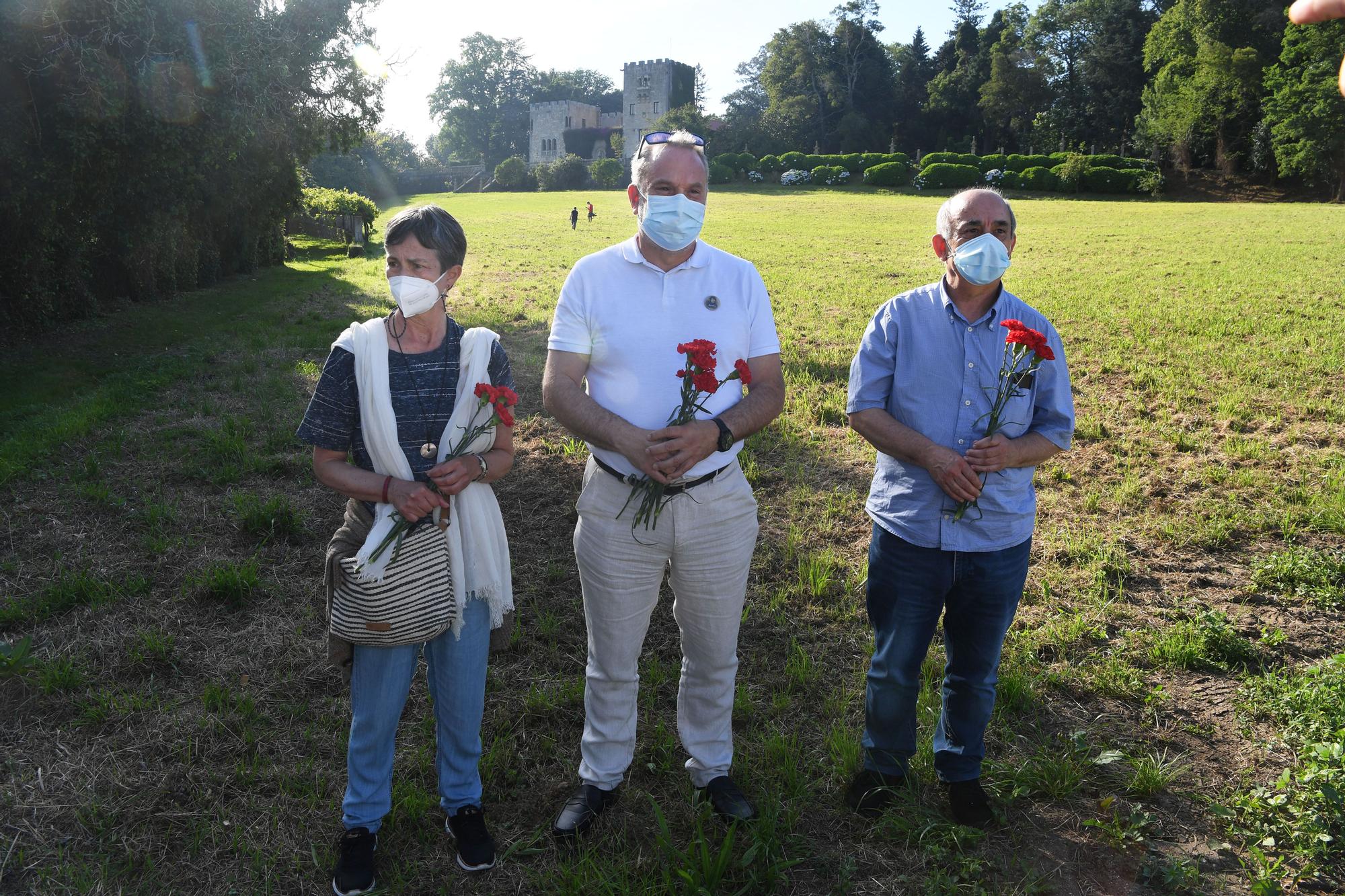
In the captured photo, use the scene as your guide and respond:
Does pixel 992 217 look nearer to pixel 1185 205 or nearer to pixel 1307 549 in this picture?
pixel 1307 549

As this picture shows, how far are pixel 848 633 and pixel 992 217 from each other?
2.38 m

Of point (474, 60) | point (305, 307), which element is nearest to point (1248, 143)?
point (305, 307)

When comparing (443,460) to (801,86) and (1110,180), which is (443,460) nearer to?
(1110,180)

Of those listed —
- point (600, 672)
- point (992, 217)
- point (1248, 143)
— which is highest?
point (1248, 143)

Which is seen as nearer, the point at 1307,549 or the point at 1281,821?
the point at 1281,821

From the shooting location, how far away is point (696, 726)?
3.15 meters

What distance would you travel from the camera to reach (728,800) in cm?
311

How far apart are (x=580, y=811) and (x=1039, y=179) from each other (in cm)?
5238

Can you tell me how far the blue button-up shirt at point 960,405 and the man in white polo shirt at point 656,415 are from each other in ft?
1.52

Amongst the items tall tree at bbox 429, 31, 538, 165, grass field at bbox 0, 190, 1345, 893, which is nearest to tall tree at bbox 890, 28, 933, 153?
tall tree at bbox 429, 31, 538, 165

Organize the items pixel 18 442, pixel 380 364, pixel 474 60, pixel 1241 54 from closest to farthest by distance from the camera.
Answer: pixel 380 364
pixel 18 442
pixel 1241 54
pixel 474 60

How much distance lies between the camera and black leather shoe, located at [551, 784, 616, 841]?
119 inches

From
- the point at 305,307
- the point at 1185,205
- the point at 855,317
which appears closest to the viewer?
the point at 855,317

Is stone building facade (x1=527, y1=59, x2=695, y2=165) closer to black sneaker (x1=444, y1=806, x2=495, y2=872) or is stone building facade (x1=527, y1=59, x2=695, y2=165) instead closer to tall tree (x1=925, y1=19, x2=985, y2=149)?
tall tree (x1=925, y1=19, x2=985, y2=149)
